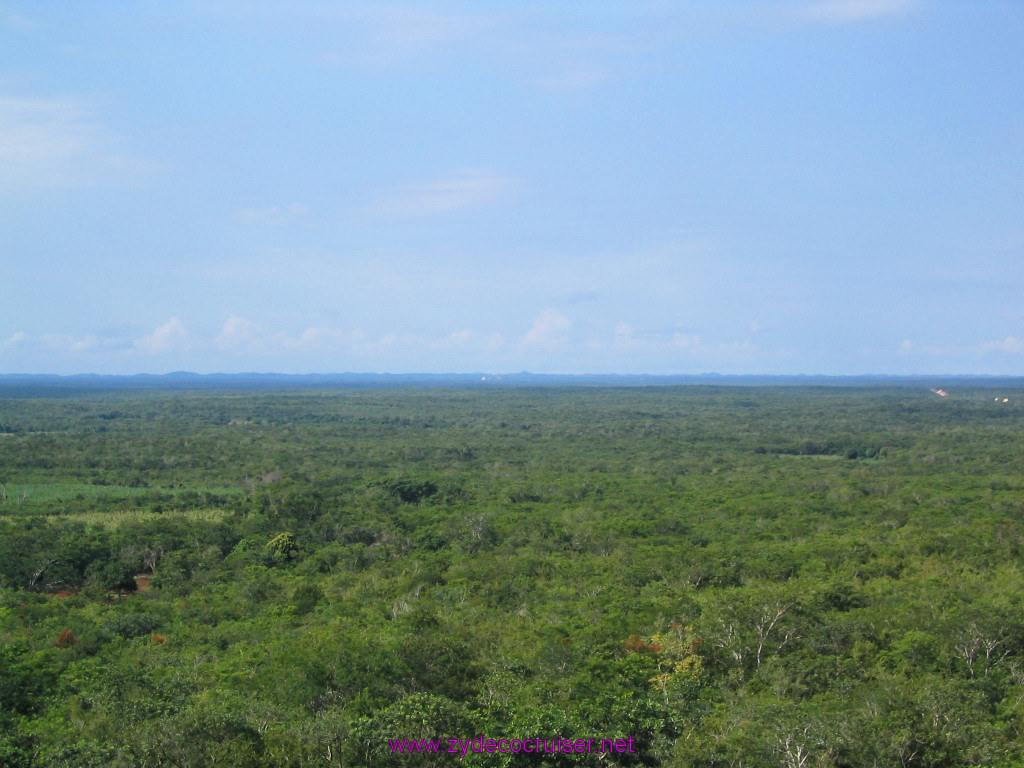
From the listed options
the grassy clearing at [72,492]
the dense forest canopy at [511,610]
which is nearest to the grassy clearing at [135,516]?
the dense forest canopy at [511,610]

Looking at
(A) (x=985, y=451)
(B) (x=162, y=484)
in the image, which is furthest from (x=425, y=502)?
(A) (x=985, y=451)

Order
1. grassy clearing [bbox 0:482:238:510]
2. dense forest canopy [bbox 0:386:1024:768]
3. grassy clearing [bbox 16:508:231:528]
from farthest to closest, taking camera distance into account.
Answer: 1. grassy clearing [bbox 0:482:238:510]
2. grassy clearing [bbox 16:508:231:528]
3. dense forest canopy [bbox 0:386:1024:768]

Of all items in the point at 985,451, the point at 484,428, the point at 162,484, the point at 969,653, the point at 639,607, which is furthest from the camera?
the point at 484,428

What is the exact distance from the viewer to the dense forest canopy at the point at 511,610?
48.8 feet

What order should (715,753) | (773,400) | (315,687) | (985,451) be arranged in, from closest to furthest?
1. (715,753)
2. (315,687)
3. (985,451)
4. (773,400)

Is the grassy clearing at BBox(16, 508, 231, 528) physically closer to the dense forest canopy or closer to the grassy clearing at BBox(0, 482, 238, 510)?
the dense forest canopy

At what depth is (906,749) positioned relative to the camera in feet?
48.4

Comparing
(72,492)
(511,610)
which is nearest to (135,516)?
(72,492)

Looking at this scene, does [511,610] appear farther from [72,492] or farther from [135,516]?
[72,492]

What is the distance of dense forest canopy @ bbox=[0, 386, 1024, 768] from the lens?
14.9m

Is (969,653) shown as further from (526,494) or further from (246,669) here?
(526,494)

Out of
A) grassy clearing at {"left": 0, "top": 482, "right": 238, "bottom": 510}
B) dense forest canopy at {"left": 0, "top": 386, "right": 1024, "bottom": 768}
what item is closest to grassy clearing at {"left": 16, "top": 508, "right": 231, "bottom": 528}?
dense forest canopy at {"left": 0, "top": 386, "right": 1024, "bottom": 768}

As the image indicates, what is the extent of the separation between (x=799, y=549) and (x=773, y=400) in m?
156

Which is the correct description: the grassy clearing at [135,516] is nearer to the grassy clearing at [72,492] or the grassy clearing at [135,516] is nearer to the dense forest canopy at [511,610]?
the dense forest canopy at [511,610]
